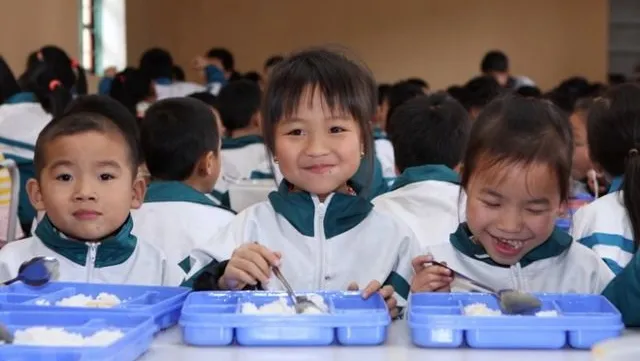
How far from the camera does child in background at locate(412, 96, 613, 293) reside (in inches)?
62.9

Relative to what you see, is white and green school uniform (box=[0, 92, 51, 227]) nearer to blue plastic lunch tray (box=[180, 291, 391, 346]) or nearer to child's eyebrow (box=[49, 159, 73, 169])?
child's eyebrow (box=[49, 159, 73, 169])

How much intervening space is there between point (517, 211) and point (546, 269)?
130 millimetres

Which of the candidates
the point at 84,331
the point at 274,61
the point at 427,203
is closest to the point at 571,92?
the point at 274,61

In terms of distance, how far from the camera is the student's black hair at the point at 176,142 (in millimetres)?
2822

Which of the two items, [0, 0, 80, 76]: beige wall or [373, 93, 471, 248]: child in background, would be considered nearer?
[373, 93, 471, 248]: child in background

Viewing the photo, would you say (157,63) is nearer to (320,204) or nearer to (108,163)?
(108,163)

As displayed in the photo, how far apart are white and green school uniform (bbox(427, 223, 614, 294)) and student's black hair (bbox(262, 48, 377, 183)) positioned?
30cm

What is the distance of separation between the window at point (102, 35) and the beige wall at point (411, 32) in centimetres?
142

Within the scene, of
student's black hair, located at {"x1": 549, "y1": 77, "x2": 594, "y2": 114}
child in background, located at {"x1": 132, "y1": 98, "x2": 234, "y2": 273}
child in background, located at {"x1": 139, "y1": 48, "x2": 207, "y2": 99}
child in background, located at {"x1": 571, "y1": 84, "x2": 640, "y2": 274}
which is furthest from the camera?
child in background, located at {"x1": 139, "y1": 48, "x2": 207, "y2": 99}

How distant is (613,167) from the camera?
8.02ft

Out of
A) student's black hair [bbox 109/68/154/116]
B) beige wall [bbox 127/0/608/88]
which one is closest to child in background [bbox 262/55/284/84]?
student's black hair [bbox 109/68/154/116]

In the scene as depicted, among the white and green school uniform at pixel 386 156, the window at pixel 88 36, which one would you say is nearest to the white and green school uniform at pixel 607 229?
the white and green school uniform at pixel 386 156

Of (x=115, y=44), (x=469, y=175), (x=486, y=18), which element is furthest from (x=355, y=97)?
(x=486, y=18)

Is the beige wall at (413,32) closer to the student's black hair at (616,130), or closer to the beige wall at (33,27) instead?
the beige wall at (33,27)
